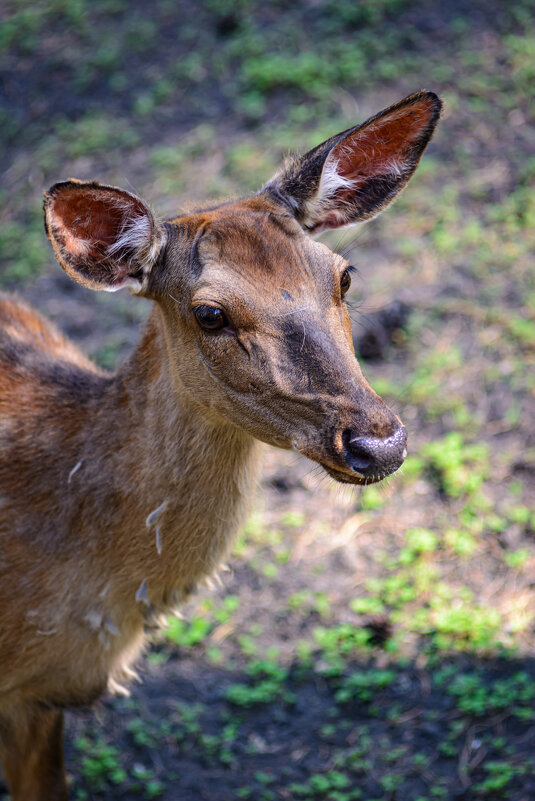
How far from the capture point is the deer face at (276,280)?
2541 millimetres

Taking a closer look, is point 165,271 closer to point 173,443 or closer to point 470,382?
point 173,443

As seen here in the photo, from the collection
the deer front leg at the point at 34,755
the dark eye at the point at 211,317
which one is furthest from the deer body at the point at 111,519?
the dark eye at the point at 211,317

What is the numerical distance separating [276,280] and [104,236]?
2.29 ft

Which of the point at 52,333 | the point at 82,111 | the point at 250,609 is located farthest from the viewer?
the point at 82,111

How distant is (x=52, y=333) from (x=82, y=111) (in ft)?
14.4

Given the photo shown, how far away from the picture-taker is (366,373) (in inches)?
217

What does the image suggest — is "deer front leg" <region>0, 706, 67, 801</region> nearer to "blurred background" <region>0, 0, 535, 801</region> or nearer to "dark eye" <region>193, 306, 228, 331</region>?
"blurred background" <region>0, 0, 535, 801</region>

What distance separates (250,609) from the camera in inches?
179

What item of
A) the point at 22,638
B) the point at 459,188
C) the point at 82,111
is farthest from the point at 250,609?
the point at 82,111

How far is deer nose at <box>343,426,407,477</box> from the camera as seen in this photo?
95.3 inches

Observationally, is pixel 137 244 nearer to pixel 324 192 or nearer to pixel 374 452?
pixel 324 192

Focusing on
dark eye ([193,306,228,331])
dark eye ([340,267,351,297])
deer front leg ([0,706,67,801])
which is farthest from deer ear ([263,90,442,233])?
deer front leg ([0,706,67,801])

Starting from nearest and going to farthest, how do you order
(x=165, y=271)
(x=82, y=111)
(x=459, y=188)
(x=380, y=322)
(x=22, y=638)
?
(x=165, y=271) < (x=22, y=638) < (x=380, y=322) < (x=459, y=188) < (x=82, y=111)

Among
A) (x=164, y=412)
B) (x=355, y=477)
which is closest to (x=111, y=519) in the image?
(x=164, y=412)
